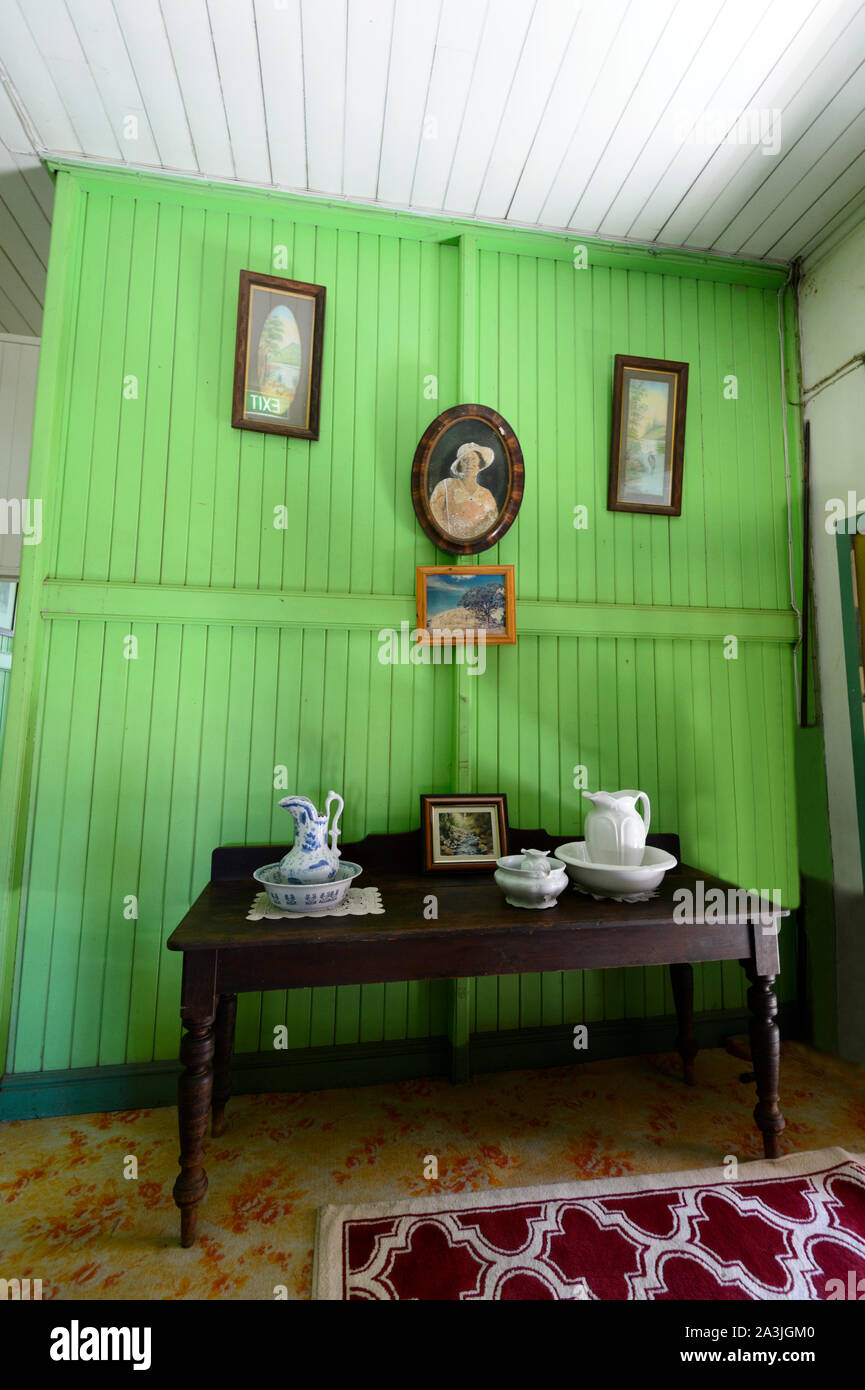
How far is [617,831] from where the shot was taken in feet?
6.47

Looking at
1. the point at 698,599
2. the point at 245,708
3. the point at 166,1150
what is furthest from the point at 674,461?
the point at 166,1150

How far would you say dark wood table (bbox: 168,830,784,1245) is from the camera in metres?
1.56

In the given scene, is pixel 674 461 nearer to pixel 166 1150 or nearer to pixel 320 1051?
pixel 320 1051

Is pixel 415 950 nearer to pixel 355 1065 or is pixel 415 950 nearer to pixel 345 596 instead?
pixel 355 1065

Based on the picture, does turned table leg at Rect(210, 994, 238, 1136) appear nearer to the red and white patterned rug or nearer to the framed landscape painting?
the red and white patterned rug

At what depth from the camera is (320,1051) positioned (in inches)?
89.1

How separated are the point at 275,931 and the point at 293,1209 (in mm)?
768

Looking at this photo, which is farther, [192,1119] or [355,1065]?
[355,1065]

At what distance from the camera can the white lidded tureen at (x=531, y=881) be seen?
185 cm
